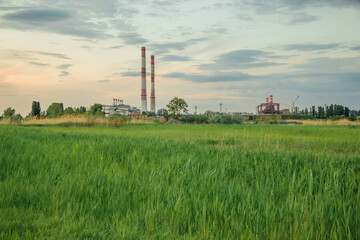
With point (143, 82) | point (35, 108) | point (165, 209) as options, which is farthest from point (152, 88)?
point (165, 209)

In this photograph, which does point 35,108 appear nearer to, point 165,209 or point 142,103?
point 142,103

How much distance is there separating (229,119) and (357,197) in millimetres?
22456

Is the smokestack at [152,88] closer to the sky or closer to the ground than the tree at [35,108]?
closer to the sky

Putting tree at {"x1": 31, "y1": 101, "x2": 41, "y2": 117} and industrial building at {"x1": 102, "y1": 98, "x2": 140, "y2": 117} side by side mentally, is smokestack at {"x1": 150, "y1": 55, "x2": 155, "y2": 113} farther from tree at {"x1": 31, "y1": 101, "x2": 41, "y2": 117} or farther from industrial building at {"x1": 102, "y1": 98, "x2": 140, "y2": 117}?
tree at {"x1": 31, "y1": 101, "x2": 41, "y2": 117}

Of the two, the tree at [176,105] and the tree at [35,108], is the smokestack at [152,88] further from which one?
the tree at [35,108]

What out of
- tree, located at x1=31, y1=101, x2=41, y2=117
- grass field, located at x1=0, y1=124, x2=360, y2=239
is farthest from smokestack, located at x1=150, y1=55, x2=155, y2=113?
grass field, located at x1=0, y1=124, x2=360, y2=239

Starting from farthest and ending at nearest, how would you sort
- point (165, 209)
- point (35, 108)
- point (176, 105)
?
point (176, 105)
point (35, 108)
point (165, 209)

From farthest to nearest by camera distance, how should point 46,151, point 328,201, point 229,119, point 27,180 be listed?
point 229,119 < point 46,151 < point 27,180 < point 328,201

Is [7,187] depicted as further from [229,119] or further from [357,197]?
[229,119]

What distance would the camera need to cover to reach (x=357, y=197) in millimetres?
3213

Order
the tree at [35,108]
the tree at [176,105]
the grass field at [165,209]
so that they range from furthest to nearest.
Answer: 1. the tree at [176,105]
2. the tree at [35,108]
3. the grass field at [165,209]

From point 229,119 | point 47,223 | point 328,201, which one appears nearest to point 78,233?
point 47,223

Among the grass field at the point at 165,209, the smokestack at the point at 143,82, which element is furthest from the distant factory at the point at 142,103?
the grass field at the point at 165,209

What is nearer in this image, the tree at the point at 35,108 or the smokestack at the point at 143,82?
the tree at the point at 35,108
